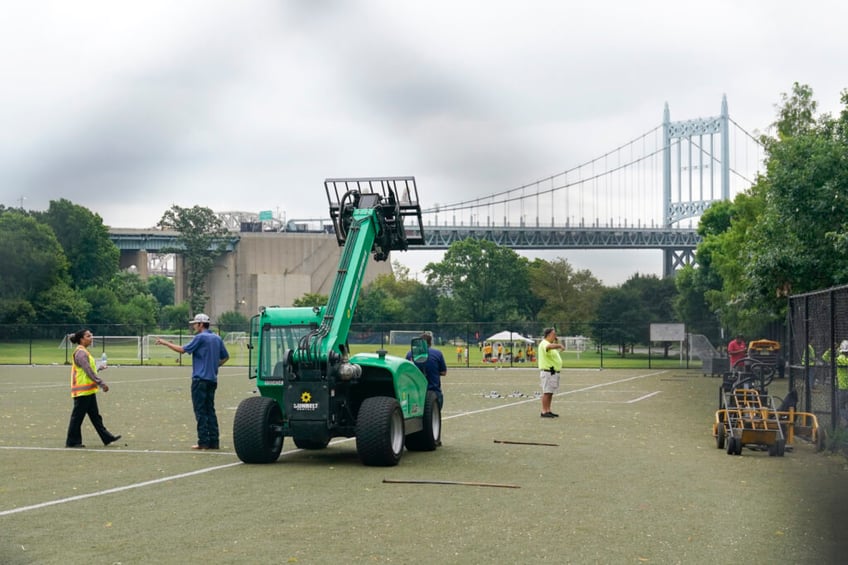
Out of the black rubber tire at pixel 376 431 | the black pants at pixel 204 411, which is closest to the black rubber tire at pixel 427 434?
the black rubber tire at pixel 376 431

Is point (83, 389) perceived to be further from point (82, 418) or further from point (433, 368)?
point (433, 368)

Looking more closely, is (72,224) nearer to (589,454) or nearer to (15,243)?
(15,243)

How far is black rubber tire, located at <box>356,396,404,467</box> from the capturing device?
1409 cm

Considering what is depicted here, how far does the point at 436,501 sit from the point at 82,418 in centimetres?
759

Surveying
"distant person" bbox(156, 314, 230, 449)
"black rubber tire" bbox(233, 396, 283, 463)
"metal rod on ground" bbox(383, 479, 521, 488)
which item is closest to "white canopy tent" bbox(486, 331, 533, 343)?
"distant person" bbox(156, 314, 230, 449)

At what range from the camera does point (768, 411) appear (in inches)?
644

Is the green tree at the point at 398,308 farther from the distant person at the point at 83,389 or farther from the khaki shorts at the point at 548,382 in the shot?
the distant person at the point at 83,389

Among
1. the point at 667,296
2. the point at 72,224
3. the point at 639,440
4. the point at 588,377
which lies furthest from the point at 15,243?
the point at 639,440

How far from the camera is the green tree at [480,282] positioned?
114 meters

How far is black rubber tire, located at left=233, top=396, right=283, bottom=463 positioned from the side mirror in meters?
2.98

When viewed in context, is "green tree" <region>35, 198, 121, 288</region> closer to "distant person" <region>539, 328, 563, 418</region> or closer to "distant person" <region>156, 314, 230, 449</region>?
"distant person" <region>539, 328, 563, 418</region>

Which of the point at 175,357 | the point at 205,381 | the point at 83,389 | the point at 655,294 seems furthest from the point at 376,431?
the point at 655,294

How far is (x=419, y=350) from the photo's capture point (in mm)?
17016

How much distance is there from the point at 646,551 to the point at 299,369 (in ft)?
21.2
